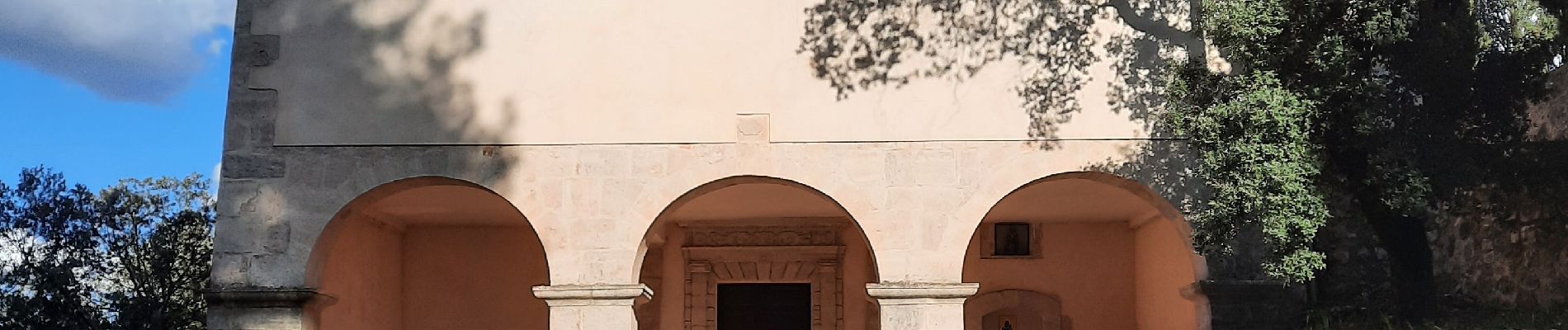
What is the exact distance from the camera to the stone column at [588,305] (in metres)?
9.62

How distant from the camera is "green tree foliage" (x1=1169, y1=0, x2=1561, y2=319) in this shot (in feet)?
26.2

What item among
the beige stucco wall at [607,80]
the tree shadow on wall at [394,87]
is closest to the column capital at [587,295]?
the tree shadow on wall at [394,87]

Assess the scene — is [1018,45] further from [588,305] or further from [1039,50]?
[588,305]

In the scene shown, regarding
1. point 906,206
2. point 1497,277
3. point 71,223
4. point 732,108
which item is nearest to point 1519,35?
point 1497,277

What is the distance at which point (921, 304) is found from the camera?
9.55m

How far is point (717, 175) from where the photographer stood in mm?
9727

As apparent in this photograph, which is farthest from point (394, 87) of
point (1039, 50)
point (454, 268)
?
point (1039, 50)

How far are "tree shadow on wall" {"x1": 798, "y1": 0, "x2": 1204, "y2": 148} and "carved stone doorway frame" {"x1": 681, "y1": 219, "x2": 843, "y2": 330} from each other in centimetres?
339

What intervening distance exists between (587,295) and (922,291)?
88.7 inches

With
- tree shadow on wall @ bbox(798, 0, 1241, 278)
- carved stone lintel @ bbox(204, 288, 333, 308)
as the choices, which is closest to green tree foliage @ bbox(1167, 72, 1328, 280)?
tree shadow on wall @ bbox(798, 0, 1241, 278)

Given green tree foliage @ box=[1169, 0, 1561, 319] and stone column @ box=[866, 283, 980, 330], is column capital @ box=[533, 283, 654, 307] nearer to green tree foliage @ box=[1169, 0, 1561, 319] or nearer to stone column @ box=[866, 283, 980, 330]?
stone column @ box=[866, 283, 980, 330]

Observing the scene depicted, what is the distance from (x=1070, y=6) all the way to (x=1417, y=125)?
249 cm

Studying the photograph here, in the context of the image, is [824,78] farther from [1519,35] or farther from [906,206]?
[1519,35]

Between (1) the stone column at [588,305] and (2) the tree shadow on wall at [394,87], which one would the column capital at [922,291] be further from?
(2) the tree shadow on wall at [394,87]
